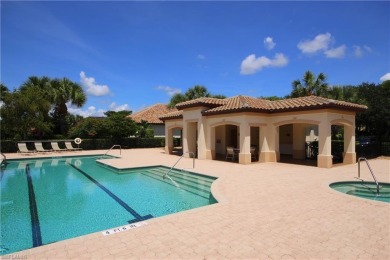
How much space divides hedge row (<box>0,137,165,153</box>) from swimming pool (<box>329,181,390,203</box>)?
27320mm

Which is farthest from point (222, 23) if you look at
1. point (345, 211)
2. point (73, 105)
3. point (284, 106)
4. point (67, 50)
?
point (73, 105)

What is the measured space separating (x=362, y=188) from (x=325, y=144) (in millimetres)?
4814

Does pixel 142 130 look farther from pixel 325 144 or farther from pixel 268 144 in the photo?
pixel 325 144

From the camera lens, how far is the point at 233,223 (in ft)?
20.3

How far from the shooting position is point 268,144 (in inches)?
736

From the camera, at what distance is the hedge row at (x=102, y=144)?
2666cm

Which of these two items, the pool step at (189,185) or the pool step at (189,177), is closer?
the pool step at (189,185)

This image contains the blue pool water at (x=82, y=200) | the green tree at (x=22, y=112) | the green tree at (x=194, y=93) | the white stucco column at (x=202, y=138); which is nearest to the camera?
the blue pool water at (x=82, y=200)

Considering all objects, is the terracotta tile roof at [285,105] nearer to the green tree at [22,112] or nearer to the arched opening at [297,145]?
the arched opening at [297,145]

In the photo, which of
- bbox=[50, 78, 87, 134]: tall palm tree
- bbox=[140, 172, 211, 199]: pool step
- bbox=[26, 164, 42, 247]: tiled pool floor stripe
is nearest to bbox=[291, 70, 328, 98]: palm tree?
bbox=[140, 172, 211, 199]: pool step

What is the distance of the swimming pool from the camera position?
33.8 feet

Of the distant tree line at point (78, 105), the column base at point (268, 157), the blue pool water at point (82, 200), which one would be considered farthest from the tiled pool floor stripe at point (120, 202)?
the distant tree line at point (78, 105)

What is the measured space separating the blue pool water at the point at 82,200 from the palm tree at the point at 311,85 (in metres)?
21.5

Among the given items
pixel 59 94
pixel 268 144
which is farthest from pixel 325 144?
→ pixel 59 94
